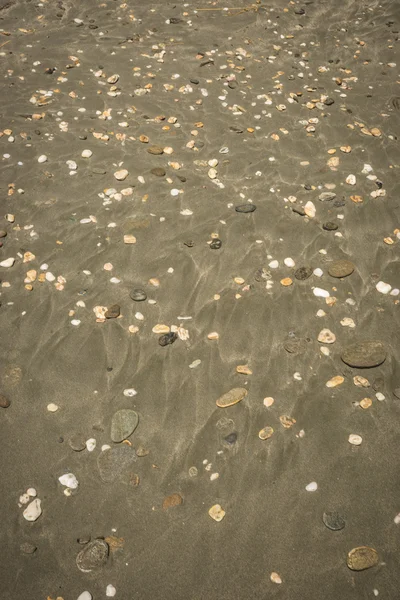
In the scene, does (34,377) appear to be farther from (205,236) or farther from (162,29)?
(162,29)

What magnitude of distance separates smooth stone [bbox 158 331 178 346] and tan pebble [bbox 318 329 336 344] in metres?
1.39

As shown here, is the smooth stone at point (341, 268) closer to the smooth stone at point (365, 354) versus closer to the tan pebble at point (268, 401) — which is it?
the smooth stone at point (365, 354)

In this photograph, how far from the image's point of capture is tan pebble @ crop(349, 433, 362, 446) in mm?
3578

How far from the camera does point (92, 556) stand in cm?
306

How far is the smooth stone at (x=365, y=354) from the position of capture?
4039 millimetres

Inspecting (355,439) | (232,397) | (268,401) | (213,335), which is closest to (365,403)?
(355,439)

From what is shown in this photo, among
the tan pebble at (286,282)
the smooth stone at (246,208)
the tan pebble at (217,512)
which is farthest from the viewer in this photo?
the smooth stone at (246,208)

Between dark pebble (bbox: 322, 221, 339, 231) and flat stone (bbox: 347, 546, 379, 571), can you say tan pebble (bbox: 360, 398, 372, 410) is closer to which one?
flat stone (bbox: 347, 546, 379, 571)

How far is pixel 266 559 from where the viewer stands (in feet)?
10.0

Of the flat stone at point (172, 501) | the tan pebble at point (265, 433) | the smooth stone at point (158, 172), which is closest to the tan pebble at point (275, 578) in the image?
the flat stone at point (172, 501)

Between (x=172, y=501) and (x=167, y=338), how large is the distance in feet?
4.83

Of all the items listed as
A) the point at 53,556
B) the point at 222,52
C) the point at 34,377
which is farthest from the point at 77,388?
the point at 222,52

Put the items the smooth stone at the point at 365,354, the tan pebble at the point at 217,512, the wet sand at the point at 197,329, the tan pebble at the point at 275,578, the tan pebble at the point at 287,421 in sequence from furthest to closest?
the smooth stone at the point at 365,354 → the tan pebble at the point at 287,421 → the tan pebble at the point at 217,512 → the wet sand at the point at 197,329 → the tan pebble at the point at 275,578

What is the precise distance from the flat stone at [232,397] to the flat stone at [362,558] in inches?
54.1
